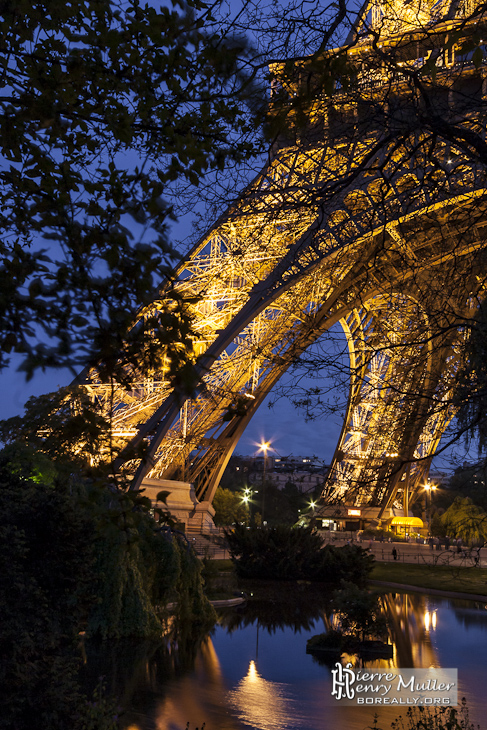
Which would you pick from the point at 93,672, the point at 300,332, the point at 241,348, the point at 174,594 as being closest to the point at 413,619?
the point at 174,594

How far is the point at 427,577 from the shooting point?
28.9 metres

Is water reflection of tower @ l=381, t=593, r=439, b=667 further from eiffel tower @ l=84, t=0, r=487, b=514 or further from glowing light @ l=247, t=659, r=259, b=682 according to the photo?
eiffel tower @ l=84, t=0, r=487, b=514

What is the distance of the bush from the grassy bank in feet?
7.85

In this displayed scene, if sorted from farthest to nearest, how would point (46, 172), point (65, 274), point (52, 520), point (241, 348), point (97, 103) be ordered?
point (241, 348) < point (52, 520) < point (97, 103) < point (46, 172) < point (65, 274)

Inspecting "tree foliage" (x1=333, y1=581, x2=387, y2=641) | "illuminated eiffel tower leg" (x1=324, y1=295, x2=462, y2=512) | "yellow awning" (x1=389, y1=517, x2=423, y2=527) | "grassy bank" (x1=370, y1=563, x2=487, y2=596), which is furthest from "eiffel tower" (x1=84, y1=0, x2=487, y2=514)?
"grassy bank" (x1=370, y1=563, x2=487, y2=596)

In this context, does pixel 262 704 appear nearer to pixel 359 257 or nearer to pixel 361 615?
pixel 361 615

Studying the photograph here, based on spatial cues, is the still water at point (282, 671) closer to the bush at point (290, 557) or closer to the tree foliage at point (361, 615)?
the tree foliage at point (361, 615)

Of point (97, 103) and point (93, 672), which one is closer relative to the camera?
point (97, 103)

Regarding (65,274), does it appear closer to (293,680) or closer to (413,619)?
(293,680)

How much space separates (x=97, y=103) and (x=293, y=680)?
10.1 m

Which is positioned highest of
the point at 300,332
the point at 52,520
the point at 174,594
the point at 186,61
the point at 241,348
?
the point at 241,348

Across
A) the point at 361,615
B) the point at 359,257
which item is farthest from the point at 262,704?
the point at 359,257

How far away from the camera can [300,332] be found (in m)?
8.09

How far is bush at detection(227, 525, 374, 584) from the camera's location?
2673 centimetres
